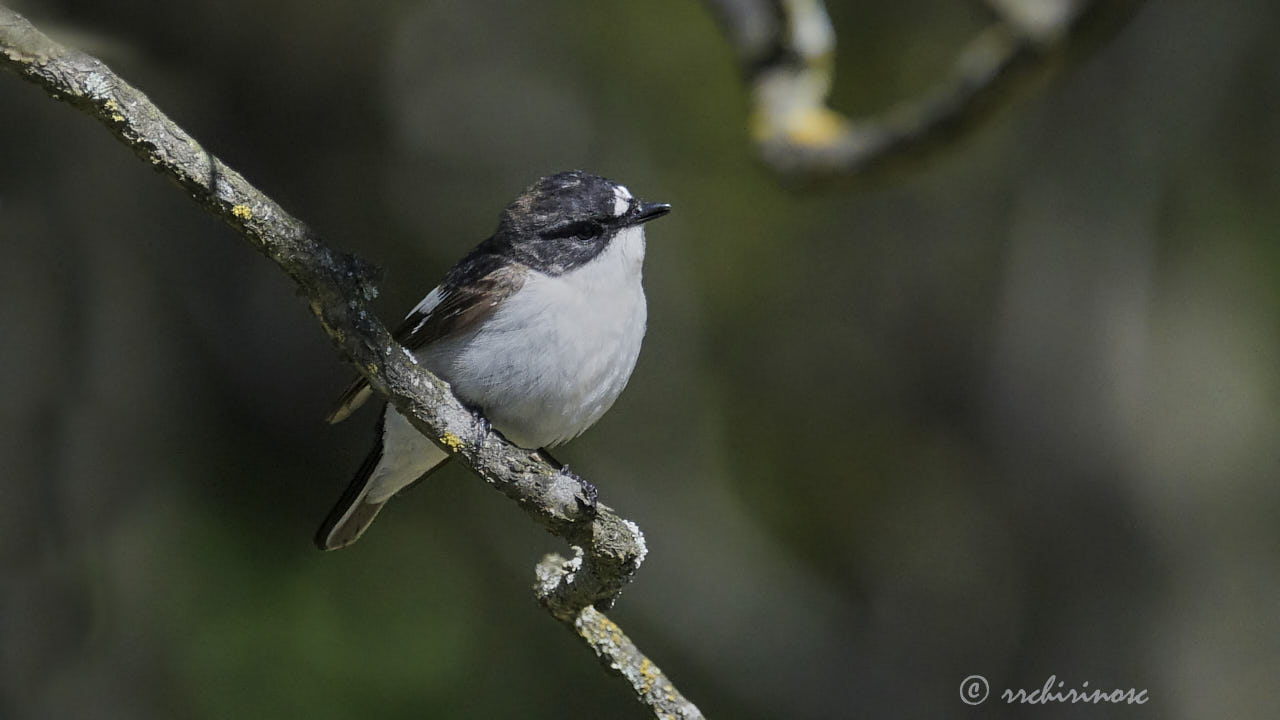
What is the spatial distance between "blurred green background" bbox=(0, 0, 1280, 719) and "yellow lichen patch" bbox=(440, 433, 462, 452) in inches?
126

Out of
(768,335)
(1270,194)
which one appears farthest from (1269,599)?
(768,335)

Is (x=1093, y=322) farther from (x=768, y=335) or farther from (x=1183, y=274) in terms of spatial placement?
(x=768, y=335)

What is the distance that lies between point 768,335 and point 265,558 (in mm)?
3225

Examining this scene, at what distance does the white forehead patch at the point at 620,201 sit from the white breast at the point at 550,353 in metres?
0.26

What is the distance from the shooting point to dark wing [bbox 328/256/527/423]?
3928 mm

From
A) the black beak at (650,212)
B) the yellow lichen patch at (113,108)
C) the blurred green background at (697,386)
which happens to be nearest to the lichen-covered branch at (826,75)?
the black beak at (650,212)

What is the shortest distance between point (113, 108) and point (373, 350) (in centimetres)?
73

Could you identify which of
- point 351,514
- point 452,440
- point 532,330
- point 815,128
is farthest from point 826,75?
point 351,514

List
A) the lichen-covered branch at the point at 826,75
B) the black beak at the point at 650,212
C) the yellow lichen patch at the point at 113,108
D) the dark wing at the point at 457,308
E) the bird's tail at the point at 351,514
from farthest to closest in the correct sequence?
the bird's tail at the point at 351,514, the black beak at the point at 650,212, the dark wing at the point at 457,308, the lichen-covered branch at the point at 826,75, the yellow lichen patch at the point at 113,108

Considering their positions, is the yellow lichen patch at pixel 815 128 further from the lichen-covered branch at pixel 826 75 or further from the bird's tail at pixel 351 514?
the bird's tail at pixel 351 514

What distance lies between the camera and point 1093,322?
694cm

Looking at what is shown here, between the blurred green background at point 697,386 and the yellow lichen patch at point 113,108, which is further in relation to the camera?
the blurred green background at point 697,386

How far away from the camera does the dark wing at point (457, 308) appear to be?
3.93 meters

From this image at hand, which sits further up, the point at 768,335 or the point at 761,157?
the point at 768,335
